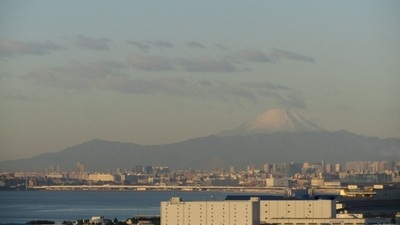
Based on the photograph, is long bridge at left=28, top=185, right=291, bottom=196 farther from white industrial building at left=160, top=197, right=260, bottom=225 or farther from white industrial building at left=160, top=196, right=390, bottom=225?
white industrial building at left=160, top=197, right=260, bottom=225

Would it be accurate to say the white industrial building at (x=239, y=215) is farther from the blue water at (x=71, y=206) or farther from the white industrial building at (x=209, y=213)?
the blue water at (x=71, y=206)

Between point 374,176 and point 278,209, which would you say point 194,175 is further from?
point 278,209

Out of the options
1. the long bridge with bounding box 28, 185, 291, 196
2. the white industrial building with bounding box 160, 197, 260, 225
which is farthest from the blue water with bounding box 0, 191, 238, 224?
the white industrial building with bounding box 160, 197, 260, 225

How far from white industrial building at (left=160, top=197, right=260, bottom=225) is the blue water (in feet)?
40.9

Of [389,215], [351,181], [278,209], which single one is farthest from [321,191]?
[278,209]

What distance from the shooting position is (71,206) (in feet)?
Result: 271

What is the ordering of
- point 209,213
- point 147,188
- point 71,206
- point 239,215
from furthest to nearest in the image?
point 147,188, point 71,206, point 209,213, point 239,215

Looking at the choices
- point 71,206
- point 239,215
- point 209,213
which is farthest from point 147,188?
point 239,215

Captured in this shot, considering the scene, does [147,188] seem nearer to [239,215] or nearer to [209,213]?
[209,213]

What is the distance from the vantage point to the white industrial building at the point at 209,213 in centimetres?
4231

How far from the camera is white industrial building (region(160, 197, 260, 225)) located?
1666 inches

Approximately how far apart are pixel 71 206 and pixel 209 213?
40515 millimetres

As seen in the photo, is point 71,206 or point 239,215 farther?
point 71,206

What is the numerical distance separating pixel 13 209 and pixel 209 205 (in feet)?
117
